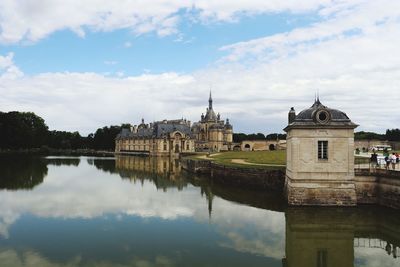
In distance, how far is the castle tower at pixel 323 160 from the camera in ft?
63.1

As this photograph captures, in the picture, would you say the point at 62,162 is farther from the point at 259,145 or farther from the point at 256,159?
the point at 259,145

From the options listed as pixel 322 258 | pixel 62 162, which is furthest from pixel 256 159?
pixel 62 162

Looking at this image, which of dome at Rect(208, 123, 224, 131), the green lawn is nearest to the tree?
dome at Rect(208, 123, 224, 131)

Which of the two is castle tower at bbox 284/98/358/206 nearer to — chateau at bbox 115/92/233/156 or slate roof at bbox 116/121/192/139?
chateau at bbox 115/92/233/156

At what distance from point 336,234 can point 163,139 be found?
7690cm

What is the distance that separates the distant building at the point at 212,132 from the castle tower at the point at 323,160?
3102 inches

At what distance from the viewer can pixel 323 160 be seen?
762 inches

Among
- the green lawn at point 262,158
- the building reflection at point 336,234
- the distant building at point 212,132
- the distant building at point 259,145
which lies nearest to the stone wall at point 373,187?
the building reflection at point 336,234

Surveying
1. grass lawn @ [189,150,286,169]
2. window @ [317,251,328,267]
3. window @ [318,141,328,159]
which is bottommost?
window @ [317,251,328,267]

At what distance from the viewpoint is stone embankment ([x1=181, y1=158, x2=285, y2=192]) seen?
24953mm

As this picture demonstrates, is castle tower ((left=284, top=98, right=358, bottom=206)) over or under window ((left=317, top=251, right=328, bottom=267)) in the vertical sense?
over

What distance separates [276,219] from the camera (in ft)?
57.9

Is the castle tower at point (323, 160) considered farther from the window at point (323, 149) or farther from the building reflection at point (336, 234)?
the building reflection at point (336, 234)

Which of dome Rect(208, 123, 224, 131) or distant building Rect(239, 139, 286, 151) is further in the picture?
dome Rect(208, 123, 224, 131)
